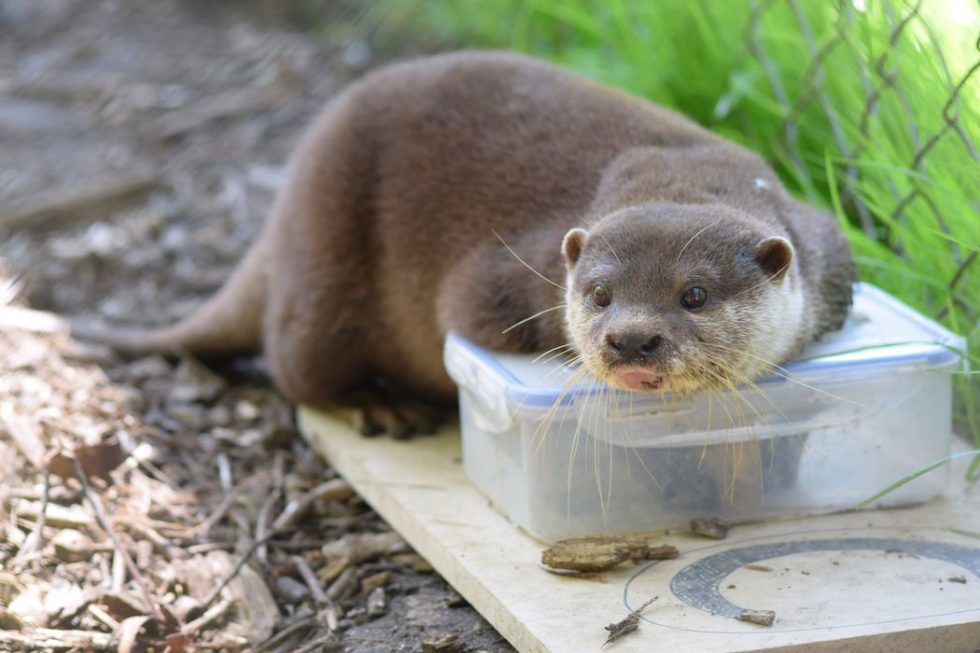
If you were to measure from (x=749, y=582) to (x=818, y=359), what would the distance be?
0.53 metres

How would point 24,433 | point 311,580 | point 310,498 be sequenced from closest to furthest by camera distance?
point 311,580 → point 24,433 → point 310,498

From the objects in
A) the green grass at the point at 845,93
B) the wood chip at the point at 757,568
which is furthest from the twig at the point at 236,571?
the green grass at the point at 845,93

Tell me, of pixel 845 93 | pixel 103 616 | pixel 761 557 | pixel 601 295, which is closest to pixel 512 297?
pixel 601 295

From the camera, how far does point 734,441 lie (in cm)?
277

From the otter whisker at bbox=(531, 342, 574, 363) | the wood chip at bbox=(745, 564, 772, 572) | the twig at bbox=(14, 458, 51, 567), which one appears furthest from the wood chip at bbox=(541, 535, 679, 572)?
the twig at bbox=(14, 458, 51, 567)

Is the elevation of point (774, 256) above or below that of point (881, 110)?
below

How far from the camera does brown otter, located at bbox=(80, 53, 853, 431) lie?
2596 millimetres

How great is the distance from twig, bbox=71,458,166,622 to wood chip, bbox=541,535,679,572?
81cm

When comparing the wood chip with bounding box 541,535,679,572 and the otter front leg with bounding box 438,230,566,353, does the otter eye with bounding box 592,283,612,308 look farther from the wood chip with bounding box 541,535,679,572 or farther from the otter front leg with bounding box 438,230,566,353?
the wood chip with bounding box 541,535,679,572

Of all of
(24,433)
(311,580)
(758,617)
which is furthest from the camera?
(24,433)

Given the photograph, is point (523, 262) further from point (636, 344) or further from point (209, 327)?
point (209, 327)

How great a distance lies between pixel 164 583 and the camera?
2855 millimetres

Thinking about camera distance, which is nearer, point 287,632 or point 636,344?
point 636,344

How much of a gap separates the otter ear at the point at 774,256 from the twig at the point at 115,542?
4.63ft
